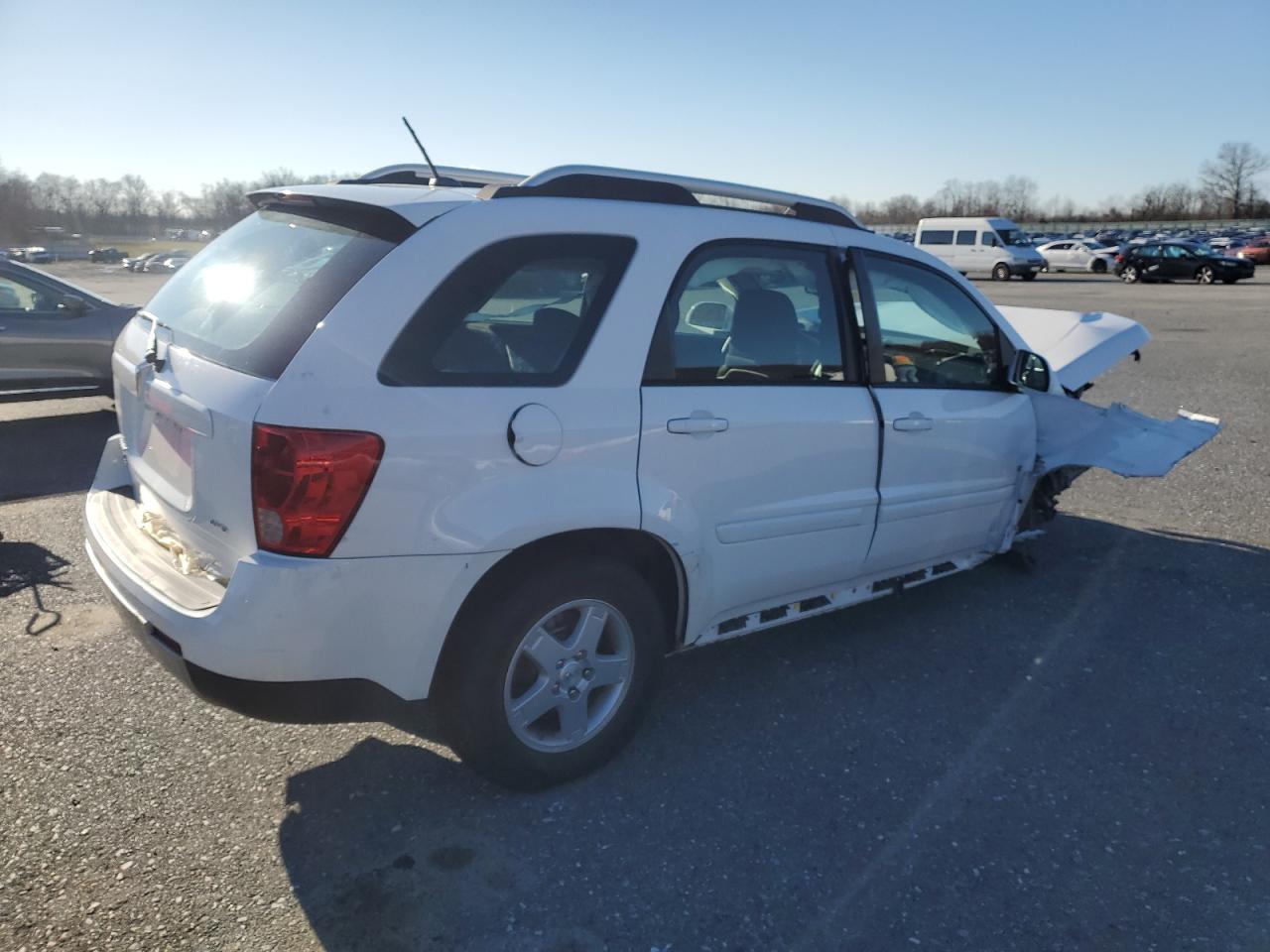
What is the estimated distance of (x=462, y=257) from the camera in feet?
9.09

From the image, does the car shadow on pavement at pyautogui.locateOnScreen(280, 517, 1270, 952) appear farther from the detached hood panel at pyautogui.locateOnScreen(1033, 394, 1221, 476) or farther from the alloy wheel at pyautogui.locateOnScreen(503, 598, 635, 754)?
the detached hood panel at pyautogui.locateOnScreen(1033, 394, 1221, 476)

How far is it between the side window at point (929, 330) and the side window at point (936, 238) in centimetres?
3661

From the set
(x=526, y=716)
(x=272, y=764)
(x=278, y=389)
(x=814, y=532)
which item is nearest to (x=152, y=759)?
(x=272, y=764)

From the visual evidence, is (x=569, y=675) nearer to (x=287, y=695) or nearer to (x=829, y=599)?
(x=287, y=695)

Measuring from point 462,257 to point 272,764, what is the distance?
1.84 meters

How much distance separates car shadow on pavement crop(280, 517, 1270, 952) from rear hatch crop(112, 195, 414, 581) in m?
1.01

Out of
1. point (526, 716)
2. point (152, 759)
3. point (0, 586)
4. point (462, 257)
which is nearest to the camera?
point (462, 257)

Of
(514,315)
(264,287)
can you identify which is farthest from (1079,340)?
(264,287)

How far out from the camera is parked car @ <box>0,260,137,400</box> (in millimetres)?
8633

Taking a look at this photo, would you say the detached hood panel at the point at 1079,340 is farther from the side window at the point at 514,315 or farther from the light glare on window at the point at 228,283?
the light glare on window at the point at 228,283

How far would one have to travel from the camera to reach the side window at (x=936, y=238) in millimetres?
38531

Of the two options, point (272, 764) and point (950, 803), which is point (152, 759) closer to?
point (272, 764)

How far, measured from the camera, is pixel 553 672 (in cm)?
301

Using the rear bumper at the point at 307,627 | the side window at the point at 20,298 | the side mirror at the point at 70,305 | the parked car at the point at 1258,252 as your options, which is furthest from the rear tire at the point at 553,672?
the parked car at the point at 1258,252
